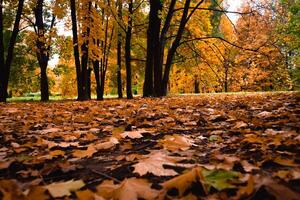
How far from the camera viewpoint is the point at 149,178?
175 cm

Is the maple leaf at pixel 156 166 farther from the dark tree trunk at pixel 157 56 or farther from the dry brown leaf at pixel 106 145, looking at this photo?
the dark tree trunk at pixel 157 56

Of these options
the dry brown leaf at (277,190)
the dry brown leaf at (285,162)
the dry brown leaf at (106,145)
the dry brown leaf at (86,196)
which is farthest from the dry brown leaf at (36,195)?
the dry brown leaf at (106,145)

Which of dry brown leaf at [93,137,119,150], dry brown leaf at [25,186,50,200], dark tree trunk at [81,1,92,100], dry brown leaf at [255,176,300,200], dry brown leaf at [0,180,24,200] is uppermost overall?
dark tree trunk at [81,1,92,100]

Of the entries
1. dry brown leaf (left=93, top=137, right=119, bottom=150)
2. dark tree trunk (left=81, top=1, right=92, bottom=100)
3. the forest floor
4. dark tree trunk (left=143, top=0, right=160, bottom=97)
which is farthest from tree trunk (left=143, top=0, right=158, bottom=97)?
dry brown leaf (left=93, top=137, right=119, bottom=150)

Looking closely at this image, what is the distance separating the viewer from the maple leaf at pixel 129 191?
4.54ft

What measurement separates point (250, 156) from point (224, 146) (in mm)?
457

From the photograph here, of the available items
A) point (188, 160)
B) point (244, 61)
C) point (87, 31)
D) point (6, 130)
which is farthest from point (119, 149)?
point (244, 61)

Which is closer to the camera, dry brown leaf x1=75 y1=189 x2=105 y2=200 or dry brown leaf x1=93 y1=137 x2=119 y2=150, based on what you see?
dry brown leaf x1=75 y1=189 x2=105 y2=200

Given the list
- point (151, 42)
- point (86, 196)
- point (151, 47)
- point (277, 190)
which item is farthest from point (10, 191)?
point (151, 42)

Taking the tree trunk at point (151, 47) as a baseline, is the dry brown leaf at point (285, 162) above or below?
below

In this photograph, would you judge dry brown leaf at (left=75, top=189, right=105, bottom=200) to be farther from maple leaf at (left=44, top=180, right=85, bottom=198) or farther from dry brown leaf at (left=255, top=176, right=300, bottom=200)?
dry brown leaf at (left=255, top=176, right=300, bottom=200)

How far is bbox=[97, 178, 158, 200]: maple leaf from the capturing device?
1384 mm

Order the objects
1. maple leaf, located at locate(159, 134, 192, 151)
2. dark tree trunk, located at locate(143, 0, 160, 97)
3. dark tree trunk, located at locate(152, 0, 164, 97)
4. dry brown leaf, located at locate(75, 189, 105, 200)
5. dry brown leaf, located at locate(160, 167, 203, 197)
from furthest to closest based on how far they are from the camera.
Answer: dark tree trunk, located at locate(152, 0, 164, 97) < dark tree trunk, located at locate(143, 0, 160, 97) < maple leaf, located at locate(159, 134, 192, 151) < dry brown leaf, located at locate(160, 167, 203, 197) < dry brown leaf, located at locate(75, 189, 105, 200)

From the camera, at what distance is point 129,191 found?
4.62 feet
